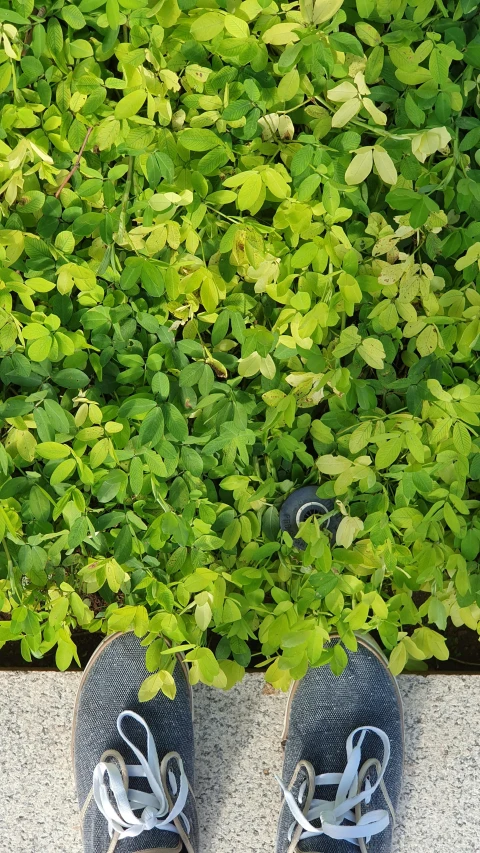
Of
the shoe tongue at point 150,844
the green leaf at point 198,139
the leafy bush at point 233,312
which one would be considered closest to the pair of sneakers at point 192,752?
the shoe tongue at point 150,844

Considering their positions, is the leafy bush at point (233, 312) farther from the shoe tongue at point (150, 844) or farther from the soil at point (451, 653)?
the shoe tongue at point (150, 844)

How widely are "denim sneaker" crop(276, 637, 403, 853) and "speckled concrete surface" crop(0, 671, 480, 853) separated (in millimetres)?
71

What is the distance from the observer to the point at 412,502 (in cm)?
138

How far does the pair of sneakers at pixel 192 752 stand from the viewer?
1526 millimetres

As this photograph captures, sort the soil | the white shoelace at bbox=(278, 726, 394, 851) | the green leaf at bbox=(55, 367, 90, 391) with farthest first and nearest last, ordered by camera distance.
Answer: the soil < the white shoelace at bbox=(278, 726, 394, 851) < the green leaf at bbox=(55, 367, 90, 391)

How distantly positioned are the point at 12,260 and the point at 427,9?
0.85m

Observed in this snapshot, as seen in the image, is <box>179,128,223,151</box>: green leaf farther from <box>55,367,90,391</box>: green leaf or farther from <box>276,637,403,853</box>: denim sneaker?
<box>276,637,403,853</box>: denim sneaker

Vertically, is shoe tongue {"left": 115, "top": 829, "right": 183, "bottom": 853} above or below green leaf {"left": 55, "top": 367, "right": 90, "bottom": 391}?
below

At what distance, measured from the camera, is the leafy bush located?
1.21 metres

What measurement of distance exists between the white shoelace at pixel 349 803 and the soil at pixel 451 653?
0.23 meters

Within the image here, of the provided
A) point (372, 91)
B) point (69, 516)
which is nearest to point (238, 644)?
point (69, 516)

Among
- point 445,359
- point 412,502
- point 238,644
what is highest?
point 445,359

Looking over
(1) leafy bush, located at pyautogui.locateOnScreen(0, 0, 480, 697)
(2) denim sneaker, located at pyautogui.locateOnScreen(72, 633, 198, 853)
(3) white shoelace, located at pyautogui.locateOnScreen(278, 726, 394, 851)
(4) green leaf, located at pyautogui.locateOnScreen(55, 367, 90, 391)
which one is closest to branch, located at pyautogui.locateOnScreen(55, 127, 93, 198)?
(1) leafy bush, located at pyautogui.locateOnScreen(0, 0, 480, 697)

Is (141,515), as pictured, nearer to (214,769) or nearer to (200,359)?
(200,359)
